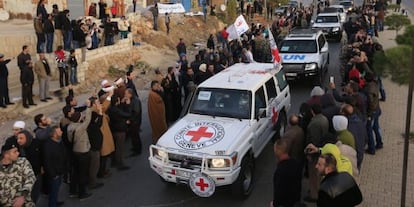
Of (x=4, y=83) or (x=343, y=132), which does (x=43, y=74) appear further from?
(x=343, y=132)

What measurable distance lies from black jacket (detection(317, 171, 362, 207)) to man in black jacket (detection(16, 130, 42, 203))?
413 centimetres

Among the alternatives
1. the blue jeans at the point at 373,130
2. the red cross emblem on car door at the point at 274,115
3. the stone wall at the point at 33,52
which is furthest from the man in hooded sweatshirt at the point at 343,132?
the stone wall at the point at 33,52

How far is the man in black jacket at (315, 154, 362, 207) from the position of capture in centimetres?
519

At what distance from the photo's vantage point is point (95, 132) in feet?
26.7

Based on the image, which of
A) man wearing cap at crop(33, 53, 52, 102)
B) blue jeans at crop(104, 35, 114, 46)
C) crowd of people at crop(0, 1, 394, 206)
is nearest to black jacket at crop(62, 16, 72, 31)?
blue jeans at crop(104, 35, 114, 46)

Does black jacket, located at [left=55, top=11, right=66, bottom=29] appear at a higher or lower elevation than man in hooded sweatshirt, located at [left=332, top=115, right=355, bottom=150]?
higher

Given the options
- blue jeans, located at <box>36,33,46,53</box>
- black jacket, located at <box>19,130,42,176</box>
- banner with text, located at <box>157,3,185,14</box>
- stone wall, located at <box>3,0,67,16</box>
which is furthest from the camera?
banner with text, located at <box>157,3,185,14</box>

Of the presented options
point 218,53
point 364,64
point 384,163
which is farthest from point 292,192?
point 218,53

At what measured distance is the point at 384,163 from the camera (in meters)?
9.41

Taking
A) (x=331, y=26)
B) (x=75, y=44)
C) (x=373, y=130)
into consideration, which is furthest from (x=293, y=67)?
(x=331, y=26)

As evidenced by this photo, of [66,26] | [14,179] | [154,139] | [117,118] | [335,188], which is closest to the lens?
[335,188]

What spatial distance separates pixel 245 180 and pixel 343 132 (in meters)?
1.81

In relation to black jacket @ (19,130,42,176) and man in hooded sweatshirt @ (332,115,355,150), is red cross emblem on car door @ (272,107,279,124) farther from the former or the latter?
black jacket @ (19,130,42,176)

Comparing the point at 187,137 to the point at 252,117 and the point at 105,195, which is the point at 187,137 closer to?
the point at 252,117
